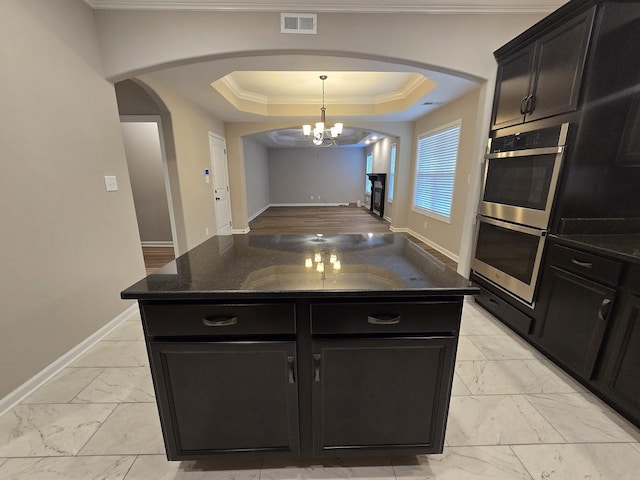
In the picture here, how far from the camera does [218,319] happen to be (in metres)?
1.01

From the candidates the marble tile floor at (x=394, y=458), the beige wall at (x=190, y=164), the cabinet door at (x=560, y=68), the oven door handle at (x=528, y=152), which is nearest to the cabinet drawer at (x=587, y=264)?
the oven door handle at (x=528, y=152)

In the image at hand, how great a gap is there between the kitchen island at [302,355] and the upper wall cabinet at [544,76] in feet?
5.29

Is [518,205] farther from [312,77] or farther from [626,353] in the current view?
[312,77]

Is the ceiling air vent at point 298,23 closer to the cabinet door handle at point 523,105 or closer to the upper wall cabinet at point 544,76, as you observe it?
the upper wall cabinet at point 544,76

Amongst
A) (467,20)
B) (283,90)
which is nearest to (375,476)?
(467,20)

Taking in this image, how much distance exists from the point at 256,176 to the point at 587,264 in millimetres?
8643

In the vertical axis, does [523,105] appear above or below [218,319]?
above

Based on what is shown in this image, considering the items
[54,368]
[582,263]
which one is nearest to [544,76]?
[582,263]

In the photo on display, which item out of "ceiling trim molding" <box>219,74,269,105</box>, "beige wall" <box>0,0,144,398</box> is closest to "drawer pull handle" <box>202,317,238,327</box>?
"beige wall" <box>0,0,144,398</box>

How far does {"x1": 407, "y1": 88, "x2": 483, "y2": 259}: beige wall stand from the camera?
3828mm

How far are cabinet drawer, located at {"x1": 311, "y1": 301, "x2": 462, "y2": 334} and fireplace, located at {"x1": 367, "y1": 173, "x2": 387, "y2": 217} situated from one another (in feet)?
23.9

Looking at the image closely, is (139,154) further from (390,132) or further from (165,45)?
(390,132)

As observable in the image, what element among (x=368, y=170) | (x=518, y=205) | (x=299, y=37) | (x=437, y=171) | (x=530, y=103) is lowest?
(x=518, y=205)

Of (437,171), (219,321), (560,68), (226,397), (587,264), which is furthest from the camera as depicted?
(437,171)
